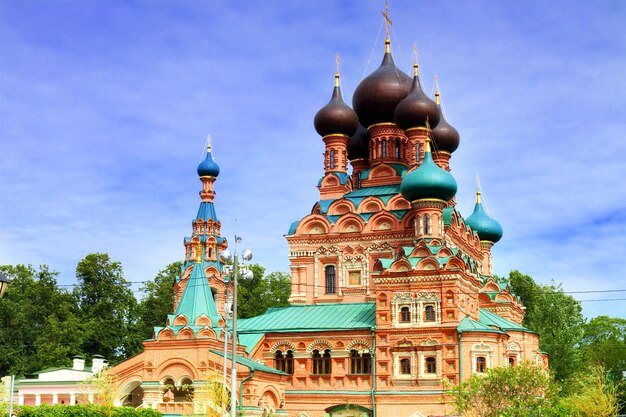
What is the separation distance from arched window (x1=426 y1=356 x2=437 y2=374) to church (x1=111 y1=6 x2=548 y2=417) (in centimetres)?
7

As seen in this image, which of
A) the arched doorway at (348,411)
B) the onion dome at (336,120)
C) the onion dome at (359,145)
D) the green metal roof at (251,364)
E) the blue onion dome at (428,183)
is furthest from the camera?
the onion dome at (359,145)

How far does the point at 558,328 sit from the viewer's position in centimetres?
4444

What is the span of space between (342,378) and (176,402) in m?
6.63

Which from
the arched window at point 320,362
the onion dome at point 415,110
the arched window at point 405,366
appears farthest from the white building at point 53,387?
the onion dome at point 415,110

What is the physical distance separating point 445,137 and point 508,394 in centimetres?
1911

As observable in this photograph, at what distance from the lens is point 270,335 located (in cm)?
3309

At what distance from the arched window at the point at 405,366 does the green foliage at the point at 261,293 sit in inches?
948

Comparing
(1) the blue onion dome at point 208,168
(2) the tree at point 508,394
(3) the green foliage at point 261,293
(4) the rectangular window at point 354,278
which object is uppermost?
(1) the blue onion dome at point 208,168

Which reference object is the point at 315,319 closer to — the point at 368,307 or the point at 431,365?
the point at 368,307

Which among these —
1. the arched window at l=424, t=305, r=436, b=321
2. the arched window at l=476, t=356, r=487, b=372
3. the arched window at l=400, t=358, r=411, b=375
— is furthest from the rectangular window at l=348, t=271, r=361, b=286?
the arched window at l=476, t=356, r=487, b=372

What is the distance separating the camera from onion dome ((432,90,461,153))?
3978 centimetres

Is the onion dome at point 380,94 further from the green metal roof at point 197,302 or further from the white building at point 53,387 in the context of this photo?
the white building at point 53,387

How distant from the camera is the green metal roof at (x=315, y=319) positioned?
1268 inches

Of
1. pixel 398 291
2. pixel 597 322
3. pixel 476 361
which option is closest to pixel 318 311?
pixel 398 291
